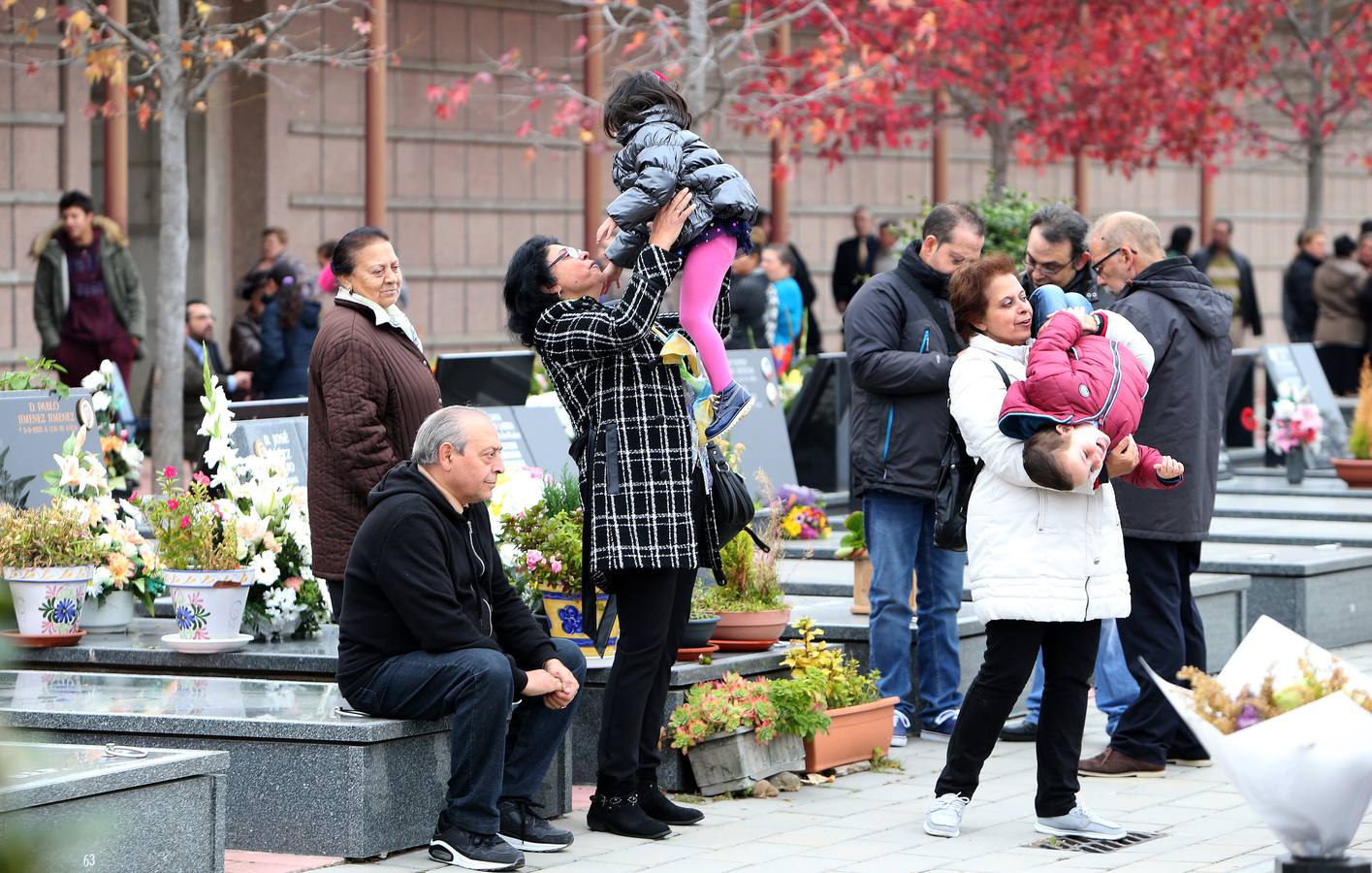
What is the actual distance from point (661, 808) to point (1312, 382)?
35.4 feet

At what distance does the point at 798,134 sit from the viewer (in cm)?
1855

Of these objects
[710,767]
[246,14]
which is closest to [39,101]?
[246,14]

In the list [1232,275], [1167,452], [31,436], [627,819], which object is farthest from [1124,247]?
[1232,275]

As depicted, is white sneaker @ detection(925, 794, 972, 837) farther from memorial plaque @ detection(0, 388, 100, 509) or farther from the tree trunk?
the tree trunk

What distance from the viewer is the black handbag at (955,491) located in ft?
20.5

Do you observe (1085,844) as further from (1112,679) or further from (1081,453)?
(1112,679)

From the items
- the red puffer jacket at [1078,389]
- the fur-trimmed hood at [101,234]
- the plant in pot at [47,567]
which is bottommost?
the plant in pot at [47,567]

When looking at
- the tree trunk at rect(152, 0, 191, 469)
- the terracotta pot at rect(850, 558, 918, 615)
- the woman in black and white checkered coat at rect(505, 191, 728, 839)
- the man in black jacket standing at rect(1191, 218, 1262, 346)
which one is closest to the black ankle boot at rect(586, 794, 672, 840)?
the woman in black and white checkered coat at rect(505, 191, 728, 839)

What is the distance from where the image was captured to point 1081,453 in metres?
5.79

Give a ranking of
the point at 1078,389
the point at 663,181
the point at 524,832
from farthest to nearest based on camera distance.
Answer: the point at 663,181, the point at 524,832, the point at 1078,389

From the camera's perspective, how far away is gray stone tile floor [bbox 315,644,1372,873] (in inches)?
232

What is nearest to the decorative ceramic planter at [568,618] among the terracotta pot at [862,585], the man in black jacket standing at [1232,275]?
the terracotta pot at [862,585]

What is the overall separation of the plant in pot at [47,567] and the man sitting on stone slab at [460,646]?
1.62 meters

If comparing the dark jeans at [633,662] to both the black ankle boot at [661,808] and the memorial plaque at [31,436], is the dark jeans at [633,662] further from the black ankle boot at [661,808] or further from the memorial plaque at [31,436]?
Answer: the memorial plaque at [31,436]
